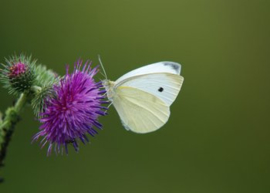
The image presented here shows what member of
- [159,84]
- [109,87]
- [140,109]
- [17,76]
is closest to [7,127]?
[17,76]

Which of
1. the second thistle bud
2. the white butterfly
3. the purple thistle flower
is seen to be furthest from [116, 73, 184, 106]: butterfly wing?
the second thistle bud

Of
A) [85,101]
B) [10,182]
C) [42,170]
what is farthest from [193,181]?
[85,101]

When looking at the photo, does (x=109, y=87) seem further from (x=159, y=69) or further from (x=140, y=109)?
(x=159, y=69)

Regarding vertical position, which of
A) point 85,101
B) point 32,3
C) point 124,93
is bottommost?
point 85,101

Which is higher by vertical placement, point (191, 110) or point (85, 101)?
point (191, 110)

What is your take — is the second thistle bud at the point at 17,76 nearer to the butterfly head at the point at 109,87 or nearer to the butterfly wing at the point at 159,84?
the butterfly head at the point at 109,87

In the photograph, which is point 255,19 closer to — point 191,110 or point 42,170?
point 191,110

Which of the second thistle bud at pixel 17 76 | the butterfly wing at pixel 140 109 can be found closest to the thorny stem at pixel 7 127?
the second thistle bud at pixel 17 76
